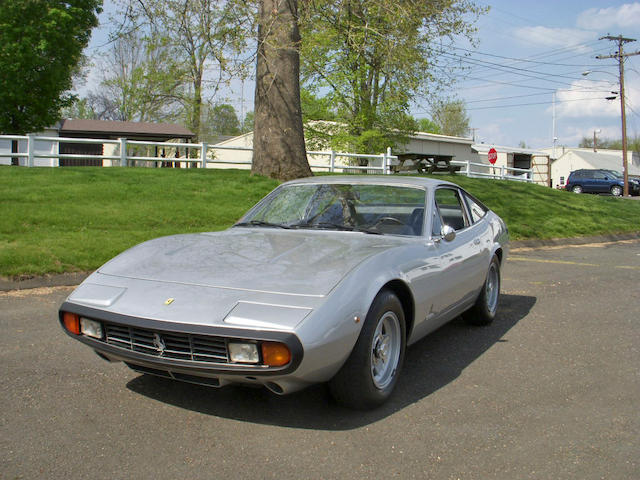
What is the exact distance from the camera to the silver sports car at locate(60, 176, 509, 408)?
2.85 m

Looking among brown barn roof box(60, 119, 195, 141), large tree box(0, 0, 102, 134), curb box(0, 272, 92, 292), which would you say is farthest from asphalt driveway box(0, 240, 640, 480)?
brown barn roof box(60, 119, 195, 141)

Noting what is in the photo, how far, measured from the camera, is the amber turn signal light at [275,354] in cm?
278

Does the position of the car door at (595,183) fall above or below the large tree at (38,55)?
below

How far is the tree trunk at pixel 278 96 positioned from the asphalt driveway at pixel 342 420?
319 inches

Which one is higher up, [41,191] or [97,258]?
[41,191]

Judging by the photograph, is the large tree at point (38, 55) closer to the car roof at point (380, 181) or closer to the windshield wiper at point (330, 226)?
the car roof at point (380, 181)

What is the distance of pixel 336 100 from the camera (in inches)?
1161

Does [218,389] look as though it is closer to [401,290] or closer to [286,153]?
Result: [401,290]

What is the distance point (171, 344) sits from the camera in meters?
2.95

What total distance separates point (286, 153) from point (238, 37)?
255 centimetres

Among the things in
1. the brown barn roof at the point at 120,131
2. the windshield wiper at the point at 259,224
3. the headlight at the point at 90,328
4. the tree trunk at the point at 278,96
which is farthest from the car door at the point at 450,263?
the brown barn roof at the point at 120,131

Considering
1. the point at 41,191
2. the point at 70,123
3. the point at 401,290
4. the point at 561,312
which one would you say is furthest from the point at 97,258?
the point at 70,123

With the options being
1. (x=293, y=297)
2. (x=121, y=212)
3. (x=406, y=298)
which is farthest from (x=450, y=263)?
(x=121, y=212)

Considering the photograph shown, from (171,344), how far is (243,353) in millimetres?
388
